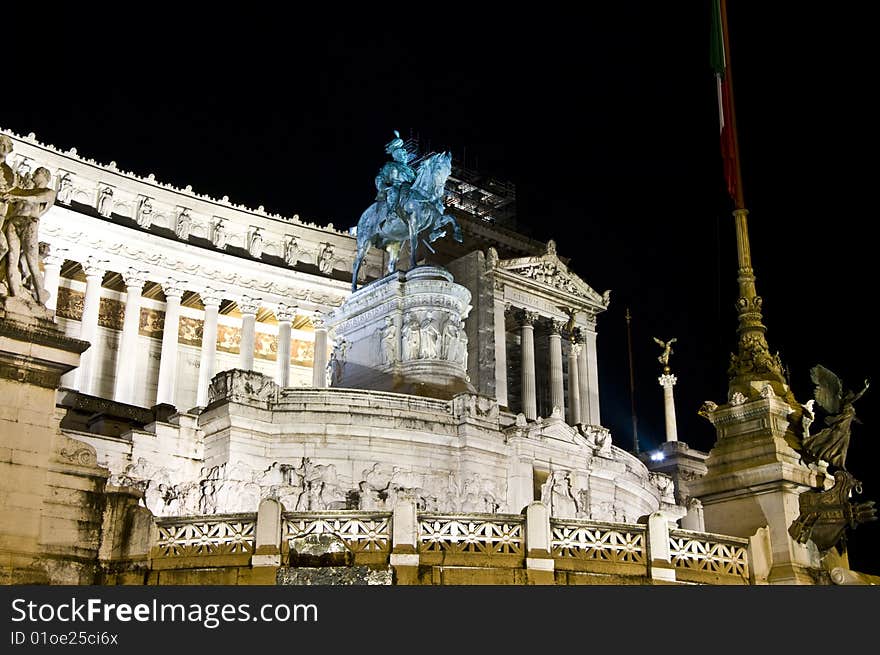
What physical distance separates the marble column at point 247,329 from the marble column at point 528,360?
17.6m

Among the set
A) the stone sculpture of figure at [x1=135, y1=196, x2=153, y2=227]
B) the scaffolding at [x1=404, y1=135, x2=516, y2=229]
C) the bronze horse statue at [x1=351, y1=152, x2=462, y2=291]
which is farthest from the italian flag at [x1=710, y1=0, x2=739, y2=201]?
the scaffolding at [x1=404, y1=135, x2=516, y2=229]

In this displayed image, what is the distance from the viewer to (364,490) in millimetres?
33656

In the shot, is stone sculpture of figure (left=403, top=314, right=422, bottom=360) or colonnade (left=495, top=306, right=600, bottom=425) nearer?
stone sculpture of figure (left=403, top=314, right=422, bottom=360)

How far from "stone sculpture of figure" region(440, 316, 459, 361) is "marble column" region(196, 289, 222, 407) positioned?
26.4 metres

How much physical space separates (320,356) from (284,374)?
2730 millimetres

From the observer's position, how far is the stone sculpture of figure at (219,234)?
74.2 m

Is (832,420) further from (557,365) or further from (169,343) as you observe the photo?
(557,365)

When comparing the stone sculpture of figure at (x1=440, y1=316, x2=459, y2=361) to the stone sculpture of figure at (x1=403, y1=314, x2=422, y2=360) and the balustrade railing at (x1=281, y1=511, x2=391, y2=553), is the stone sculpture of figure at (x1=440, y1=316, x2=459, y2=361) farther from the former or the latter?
the balustrade railing at (x1=281, y1=511, x2=391, y2=553)

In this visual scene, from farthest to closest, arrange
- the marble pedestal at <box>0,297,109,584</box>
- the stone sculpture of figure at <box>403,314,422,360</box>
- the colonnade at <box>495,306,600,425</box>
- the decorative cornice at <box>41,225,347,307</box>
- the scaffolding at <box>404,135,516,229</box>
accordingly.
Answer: the scaffolding at <box>404,135,516,229</box> → the colonnade at <box>495,306,600,425</box> → the decorative cornice at <box>41,225,347,307</box> → the stone sculpture of figure at <box>403,314,422,360</box> → the marble pedestal at <box>0,297,109,584</box>

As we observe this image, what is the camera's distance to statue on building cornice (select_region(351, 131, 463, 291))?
160 ft

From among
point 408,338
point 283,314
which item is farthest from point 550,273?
point 408,338
